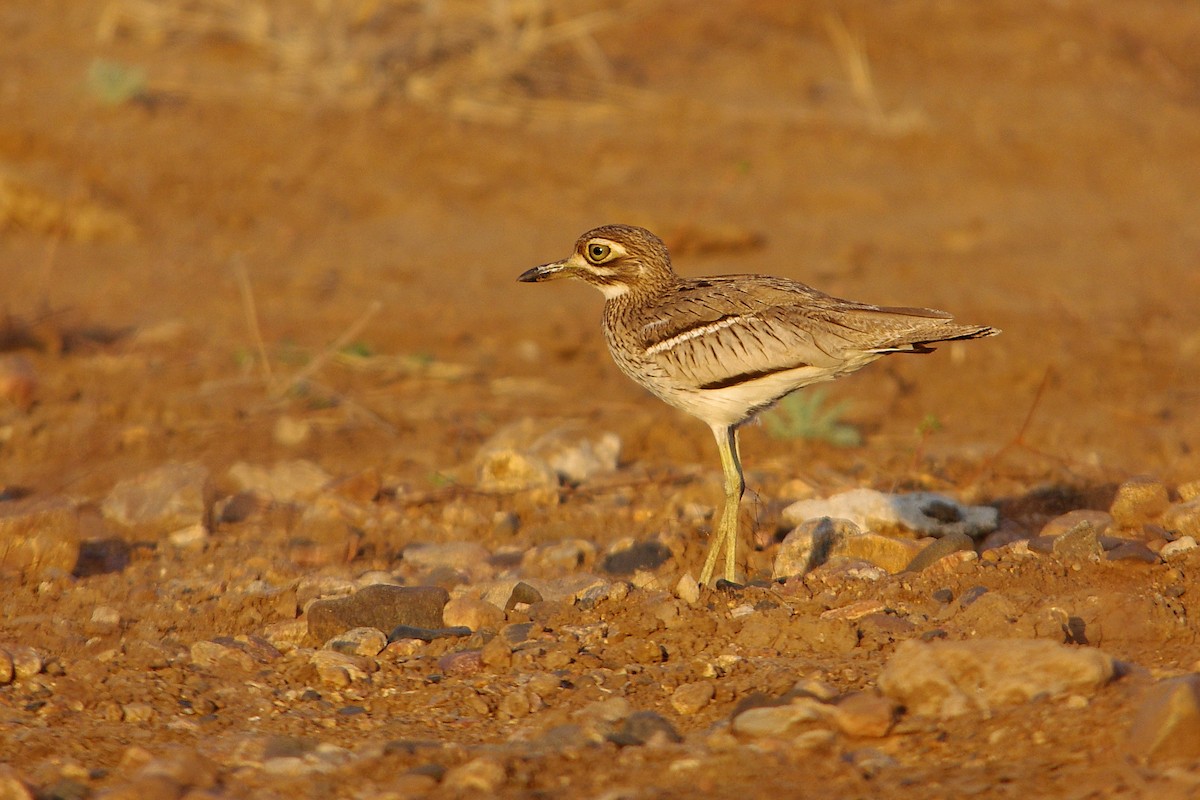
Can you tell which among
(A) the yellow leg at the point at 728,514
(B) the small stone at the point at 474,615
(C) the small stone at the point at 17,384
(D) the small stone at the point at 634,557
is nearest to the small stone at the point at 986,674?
(A) the yellow leg at the point at 728,514

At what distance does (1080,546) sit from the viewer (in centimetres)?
410

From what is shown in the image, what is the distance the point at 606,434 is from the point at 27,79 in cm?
649

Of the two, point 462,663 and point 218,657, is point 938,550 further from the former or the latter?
point 218,657

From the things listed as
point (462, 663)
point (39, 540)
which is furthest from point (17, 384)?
point (462, 663)

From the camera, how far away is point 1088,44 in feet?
45.0

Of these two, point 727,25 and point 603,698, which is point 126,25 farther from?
point 603,698

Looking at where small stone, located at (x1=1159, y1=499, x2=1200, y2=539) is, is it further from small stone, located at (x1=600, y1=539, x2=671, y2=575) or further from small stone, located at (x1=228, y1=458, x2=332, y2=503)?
small stone, located at (x1=228, y1=458, x2=332, y2=503)

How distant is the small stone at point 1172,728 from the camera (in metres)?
2.83

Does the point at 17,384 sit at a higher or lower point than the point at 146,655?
higher

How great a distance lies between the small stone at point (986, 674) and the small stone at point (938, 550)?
3.10ft

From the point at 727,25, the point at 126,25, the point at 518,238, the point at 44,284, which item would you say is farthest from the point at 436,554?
the point at 727,25

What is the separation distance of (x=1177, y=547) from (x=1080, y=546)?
0.98ft

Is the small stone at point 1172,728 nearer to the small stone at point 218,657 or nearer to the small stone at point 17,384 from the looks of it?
the small stone at point 218,657

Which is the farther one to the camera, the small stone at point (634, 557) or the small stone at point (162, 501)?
the small stone at point (162, 501)
